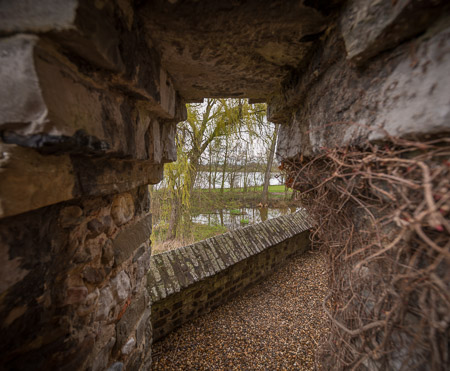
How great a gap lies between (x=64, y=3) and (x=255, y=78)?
1071 millimetres

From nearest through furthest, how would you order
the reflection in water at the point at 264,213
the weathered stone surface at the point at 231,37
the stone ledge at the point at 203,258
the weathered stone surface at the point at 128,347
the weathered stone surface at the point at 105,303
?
the weathered stone surface at the point at 231,37 → the weathered stone surface at the point at 105,303 → the weathered stone surface at the point at 128,347 → the stone ledge at the point at 203,258 → the reflection in water at the point at 264,213

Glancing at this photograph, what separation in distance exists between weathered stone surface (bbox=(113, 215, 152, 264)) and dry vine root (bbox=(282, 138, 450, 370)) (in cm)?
122

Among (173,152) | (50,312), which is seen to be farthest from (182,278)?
(50,312)

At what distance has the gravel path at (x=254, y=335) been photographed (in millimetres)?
2244

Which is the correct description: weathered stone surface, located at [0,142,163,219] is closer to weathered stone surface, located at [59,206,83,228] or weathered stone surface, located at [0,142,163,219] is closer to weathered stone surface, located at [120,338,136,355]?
weathered stone surface, located at [59,206,83,228]

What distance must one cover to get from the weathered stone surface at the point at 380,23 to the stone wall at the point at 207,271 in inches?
108

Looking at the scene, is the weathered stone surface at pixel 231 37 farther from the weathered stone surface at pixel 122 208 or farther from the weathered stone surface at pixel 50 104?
the weathered stone surface at pixel 122 208

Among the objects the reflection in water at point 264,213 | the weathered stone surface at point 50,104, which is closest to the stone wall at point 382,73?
the weathered stone surface at point 50,104

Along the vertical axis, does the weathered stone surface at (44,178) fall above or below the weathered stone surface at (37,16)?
below

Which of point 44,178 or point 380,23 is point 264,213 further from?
point 44,178

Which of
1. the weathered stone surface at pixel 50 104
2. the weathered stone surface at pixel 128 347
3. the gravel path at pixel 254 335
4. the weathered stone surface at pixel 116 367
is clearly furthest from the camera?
the gravel path at pixel 254 335

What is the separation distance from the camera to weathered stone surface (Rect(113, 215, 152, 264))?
1189mm

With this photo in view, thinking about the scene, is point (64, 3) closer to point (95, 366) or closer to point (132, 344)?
point (95, 366)

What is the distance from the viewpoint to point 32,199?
0.61m
